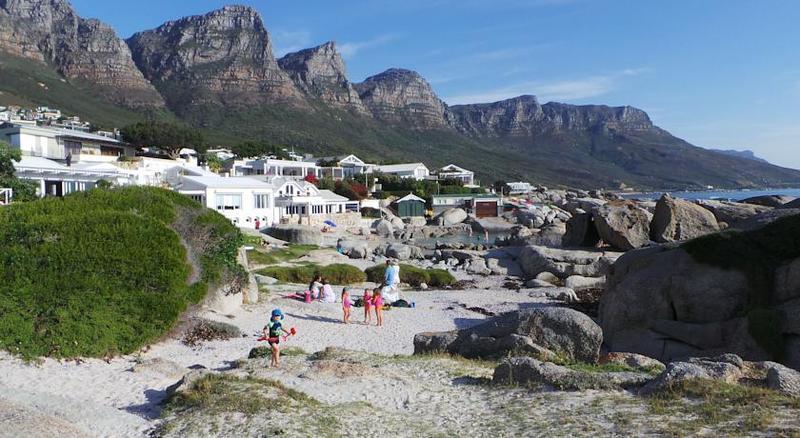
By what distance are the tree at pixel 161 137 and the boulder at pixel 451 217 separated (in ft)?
130

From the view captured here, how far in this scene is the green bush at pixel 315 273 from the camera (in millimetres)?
35328

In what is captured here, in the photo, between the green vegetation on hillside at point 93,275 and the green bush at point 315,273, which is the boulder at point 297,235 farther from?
the green vegetation on hillside at point 93,275

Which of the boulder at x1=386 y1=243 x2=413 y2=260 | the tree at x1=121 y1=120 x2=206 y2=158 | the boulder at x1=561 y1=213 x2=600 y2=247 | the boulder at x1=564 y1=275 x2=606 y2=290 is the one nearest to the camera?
the boulder at x1=564 y1=275 x2=606 y2=290

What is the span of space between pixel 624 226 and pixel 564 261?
20.4 ft

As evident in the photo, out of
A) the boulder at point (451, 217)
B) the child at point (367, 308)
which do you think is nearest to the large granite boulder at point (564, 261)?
the child at point (367, 308)

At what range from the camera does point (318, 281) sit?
28703 millimetres

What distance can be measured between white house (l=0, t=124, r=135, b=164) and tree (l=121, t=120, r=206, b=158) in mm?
14075

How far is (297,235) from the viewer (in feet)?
182

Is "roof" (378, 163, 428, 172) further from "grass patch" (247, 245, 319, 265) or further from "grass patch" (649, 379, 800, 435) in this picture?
"grass patch" (649, 379, 800, 435)

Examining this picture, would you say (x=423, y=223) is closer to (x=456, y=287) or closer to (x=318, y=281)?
(x=456, y=287)

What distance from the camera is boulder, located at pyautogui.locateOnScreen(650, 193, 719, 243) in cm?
3928

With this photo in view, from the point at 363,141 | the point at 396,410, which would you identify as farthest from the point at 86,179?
the point at 363,141

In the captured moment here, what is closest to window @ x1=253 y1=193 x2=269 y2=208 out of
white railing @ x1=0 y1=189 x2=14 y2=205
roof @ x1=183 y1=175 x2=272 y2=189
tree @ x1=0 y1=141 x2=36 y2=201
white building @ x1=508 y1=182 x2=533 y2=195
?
roof @ x1=183 y1=175 x2=272 y2=189

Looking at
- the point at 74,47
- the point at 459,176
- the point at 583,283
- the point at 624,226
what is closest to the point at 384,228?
the point at 624,226
